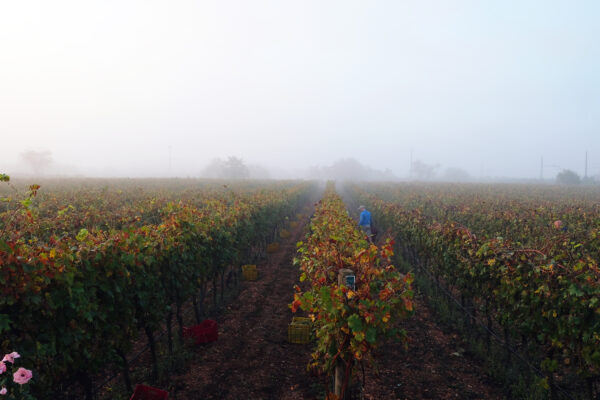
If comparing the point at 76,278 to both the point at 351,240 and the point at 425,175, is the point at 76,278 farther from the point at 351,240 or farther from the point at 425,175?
the point at 425,175

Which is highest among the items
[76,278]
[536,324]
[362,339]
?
[76,278]

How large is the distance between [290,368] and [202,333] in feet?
6.78

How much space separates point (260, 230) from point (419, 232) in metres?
6.14

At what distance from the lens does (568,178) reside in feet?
288

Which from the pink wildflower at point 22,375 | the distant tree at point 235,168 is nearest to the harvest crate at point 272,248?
the pink wildflower at point 22,375

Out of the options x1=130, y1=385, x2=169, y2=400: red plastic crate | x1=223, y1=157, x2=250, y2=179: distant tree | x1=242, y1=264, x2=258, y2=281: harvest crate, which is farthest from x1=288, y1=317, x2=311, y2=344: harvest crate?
x1=223, y1=157, x2=250, y2=179: distant tree

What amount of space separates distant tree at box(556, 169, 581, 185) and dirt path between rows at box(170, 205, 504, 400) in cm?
10250

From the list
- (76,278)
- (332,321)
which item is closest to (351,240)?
(332,321)

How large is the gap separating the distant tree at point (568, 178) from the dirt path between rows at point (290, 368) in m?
103

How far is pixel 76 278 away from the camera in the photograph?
4145 millimetres

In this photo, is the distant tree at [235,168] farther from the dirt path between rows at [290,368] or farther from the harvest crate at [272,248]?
the dirt path between rows at [290,368]

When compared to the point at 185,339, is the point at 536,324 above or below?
above

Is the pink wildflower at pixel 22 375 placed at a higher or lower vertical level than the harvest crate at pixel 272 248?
higher

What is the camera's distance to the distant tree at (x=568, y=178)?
86.8 m
